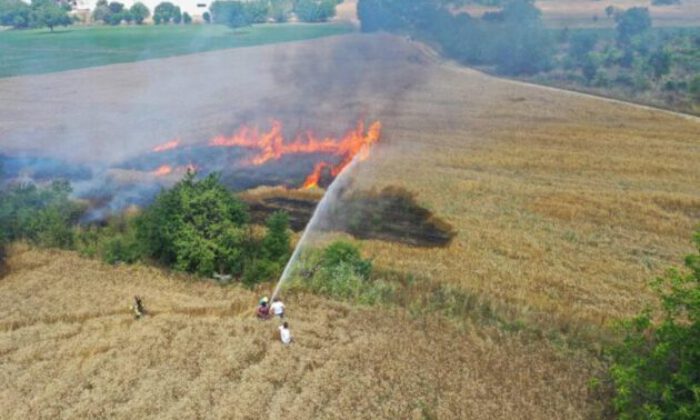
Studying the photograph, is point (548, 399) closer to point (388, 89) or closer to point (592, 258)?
point (592, 258)

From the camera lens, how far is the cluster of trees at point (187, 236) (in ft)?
75.9

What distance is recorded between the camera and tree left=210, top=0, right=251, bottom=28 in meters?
86.8

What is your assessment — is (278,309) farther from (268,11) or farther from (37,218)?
(268,11)

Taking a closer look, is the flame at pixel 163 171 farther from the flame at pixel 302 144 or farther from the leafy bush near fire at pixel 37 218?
the leafy bush near fire at pixel 37 218

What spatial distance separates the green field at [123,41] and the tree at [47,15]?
3.20 metres

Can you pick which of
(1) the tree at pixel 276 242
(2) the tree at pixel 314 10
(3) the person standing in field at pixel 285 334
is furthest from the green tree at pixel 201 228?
(2) the tree at pixel 314 10

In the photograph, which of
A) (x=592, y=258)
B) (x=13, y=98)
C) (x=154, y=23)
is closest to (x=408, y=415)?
(x=592, y=258)

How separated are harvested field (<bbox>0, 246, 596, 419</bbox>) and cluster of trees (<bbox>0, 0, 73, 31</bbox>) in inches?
3463

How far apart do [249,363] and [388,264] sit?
8.55 metres

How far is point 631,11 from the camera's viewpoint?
93750 mm

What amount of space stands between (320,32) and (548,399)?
95958mm

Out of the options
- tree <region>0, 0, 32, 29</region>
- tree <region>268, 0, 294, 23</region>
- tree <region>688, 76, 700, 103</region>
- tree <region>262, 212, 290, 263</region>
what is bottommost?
tree <region>262, 212, 290, 263</region>

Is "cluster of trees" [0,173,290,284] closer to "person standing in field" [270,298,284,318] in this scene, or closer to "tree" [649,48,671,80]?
"person standing in field" [270,298,284,318]

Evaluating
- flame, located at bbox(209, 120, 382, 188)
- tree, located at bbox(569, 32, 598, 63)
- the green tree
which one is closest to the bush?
the green tree
